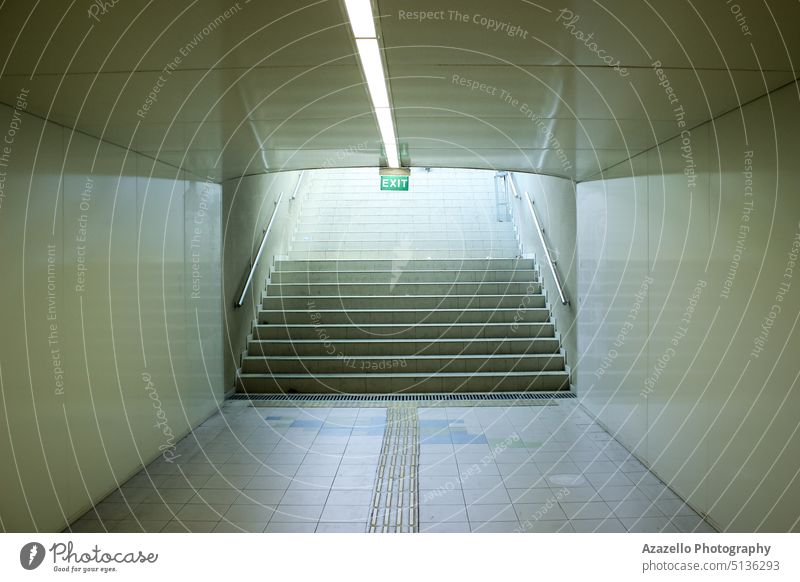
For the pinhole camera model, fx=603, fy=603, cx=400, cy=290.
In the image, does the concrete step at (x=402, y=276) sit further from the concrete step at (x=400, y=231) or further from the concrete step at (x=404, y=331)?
the concrete step at (x=400, y=231)

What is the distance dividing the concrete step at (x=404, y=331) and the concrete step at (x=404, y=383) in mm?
784

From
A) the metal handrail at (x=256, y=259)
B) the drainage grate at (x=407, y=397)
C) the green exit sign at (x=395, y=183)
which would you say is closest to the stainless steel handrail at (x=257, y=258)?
the metal handrail at (x=256, y=259)

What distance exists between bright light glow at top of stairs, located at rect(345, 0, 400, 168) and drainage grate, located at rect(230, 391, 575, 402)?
10.8 feet

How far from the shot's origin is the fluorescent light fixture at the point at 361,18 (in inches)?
86.2

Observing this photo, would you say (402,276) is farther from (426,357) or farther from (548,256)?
(548,256)

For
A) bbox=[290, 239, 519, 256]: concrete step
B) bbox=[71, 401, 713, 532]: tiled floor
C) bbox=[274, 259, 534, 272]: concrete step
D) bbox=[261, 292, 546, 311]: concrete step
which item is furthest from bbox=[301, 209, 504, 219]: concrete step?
bbox=[71, 401, 713, 532]: tiled floor

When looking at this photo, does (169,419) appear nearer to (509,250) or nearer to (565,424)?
(565,424)

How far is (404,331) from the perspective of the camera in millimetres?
7898

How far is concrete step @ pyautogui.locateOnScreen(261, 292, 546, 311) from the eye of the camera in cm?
835

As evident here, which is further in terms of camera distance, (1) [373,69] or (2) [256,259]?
(2) [256,259]

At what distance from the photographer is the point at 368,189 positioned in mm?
12586

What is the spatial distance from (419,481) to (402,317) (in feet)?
13.2

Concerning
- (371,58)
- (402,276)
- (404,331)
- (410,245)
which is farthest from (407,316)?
(371,58)

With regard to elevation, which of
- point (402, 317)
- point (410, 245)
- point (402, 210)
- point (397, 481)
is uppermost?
point (402, 210)
